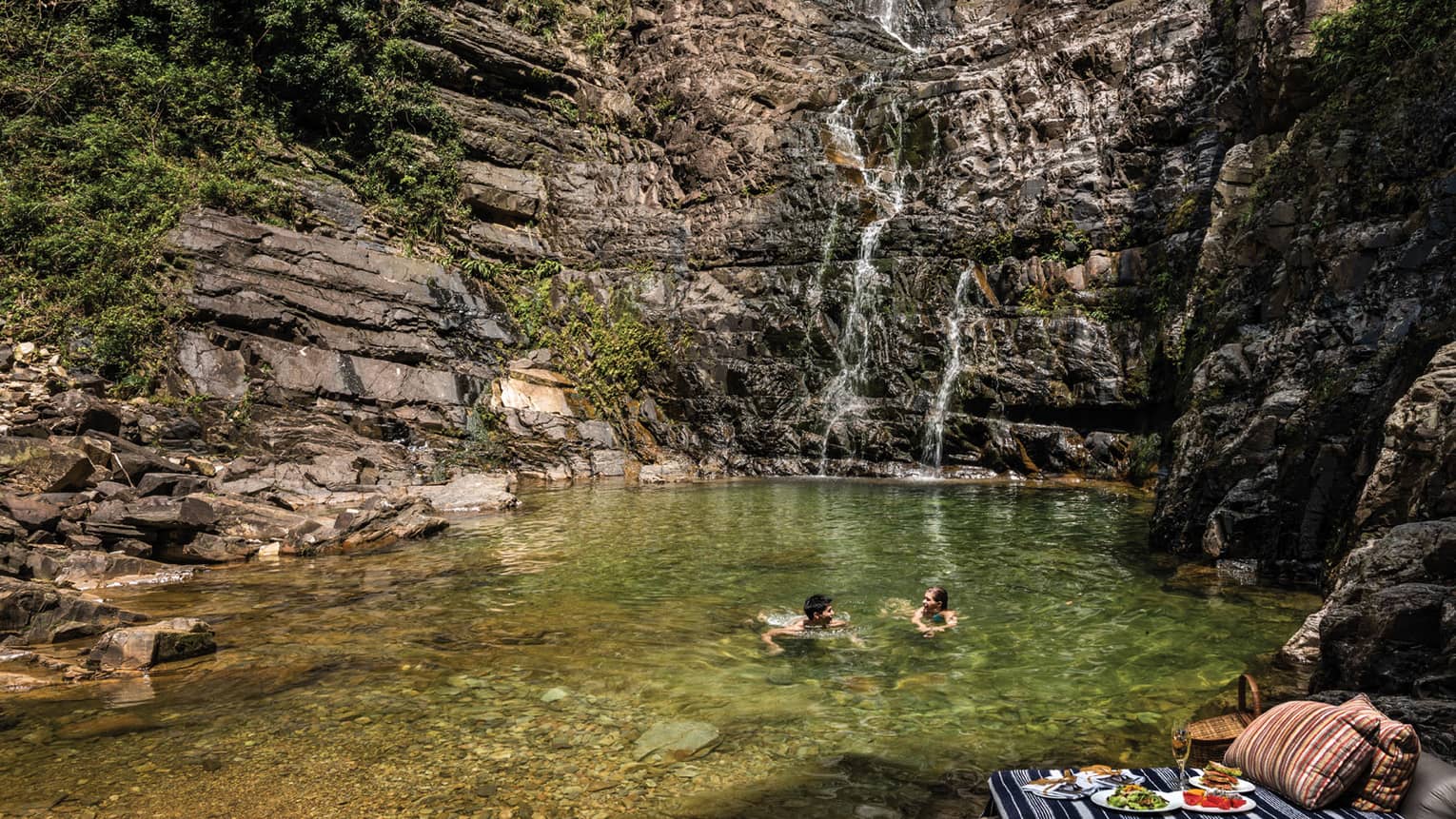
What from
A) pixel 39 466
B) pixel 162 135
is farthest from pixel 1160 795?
pixel 162 135

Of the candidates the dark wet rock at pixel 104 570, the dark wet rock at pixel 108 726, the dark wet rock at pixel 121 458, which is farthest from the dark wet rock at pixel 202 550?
the dark wet rock at pixel 108 726

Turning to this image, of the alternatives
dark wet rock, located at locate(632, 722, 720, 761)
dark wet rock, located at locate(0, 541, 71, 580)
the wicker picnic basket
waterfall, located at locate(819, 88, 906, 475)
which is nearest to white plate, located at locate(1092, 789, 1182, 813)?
the wicker picnic basket

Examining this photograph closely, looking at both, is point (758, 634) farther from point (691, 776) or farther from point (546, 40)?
point (546, 40)

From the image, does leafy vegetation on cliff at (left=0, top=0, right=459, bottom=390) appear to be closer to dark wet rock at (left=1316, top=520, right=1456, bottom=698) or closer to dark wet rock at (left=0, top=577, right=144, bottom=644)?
dark wet rock at (left=0, top=577, right=144, bottom=644)

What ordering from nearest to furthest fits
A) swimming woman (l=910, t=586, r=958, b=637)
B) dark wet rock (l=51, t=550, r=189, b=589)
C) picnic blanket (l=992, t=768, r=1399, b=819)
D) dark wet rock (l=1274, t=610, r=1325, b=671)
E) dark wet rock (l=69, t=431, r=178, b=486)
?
picnic blanket (l=992, t=768, r=1399, b=819), dark wet rock (l=1274, t=610, r=1325, b=671), swimming woman (l=910, t=586, r=958, b=637), dark wet rock (l=51, t=550, r=189, b=589), dark wet rock (l=69, t=431, r=178, b=486)

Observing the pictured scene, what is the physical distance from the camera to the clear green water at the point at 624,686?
4.50 m

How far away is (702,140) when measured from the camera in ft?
100

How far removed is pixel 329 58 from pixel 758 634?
87.5 ft

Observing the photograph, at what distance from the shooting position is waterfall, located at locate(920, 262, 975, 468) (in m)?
23.1

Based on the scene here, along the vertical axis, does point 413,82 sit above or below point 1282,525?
above

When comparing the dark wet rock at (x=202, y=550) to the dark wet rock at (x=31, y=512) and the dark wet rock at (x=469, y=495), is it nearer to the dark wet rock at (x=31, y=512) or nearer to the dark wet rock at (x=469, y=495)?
the dark wet rock at (x=31, y=512)

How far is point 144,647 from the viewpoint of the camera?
645 cm

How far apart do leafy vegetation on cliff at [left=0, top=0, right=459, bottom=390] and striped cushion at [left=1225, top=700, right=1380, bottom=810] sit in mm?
21688

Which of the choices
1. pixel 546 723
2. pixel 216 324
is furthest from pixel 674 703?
pixel 216 324
